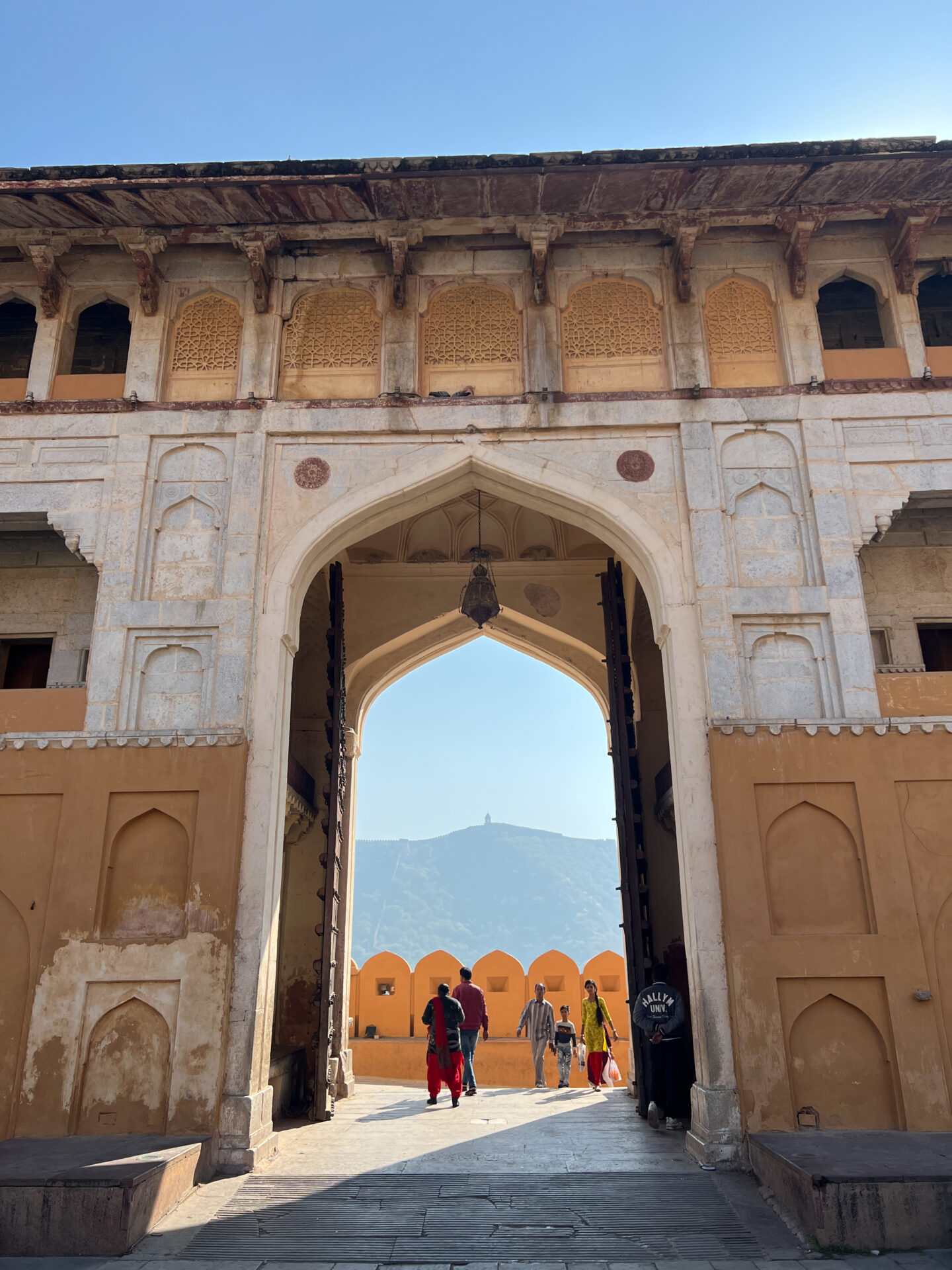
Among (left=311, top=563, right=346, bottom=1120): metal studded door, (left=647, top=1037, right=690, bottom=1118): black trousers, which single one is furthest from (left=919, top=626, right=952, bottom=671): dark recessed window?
(left=311, top=563, right=346, bottom=1120): metal studded door

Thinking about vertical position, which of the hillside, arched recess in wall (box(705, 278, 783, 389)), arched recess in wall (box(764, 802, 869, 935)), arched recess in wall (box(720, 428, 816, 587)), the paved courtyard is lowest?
the paved courtyard

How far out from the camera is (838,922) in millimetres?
6527

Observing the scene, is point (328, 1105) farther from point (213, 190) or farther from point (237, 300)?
point (213, 190)

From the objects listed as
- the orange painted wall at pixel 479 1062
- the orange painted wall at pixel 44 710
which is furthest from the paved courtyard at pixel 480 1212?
the orange painted wall at pixel 479 1062

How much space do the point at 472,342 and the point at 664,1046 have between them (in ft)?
19.8

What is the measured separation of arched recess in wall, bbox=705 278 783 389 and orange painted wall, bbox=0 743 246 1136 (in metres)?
5.10

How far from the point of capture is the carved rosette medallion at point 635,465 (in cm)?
783

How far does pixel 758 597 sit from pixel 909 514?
2253mm

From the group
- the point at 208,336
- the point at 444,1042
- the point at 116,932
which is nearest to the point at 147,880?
the point at 116,932

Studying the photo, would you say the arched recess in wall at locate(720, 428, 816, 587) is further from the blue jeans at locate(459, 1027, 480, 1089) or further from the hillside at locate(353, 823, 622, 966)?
the hillside at locate(353, 823, 622, 966)

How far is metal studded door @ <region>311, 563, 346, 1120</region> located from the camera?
7949 mm

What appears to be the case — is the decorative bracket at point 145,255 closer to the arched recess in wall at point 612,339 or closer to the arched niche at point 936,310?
the arched recess in wall at point 612,339

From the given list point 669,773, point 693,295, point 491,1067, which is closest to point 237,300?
point 693,295

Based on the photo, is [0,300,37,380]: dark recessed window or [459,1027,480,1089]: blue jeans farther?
[0,300,37,380]: dark recessed window
